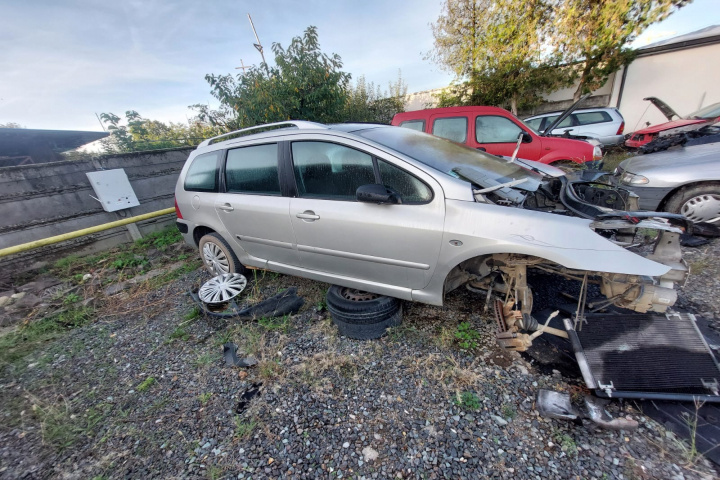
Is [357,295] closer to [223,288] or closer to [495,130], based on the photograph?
[223,288]

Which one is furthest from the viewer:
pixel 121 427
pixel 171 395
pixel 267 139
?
pixel 267 139

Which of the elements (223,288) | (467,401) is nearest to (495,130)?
(467,401)

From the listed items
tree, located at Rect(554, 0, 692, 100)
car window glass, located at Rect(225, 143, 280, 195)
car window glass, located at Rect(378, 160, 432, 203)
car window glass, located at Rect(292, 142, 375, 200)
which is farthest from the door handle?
tree, located at Rect(554, 0, 692, 100)

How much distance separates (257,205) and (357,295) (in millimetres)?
1264

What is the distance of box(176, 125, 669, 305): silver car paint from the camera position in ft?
5.08

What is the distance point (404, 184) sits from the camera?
1.96 m

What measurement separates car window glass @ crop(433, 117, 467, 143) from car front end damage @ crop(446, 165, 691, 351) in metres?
3.42

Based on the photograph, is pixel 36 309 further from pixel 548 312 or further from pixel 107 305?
pixel 548 312

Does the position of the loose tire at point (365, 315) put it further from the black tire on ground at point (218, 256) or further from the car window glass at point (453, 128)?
the car window glass at point (453, 128)

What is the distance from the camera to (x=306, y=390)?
6.24 ft

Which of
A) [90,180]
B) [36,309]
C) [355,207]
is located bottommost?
[36,309]

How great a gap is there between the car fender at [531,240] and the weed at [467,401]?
0.77 meters

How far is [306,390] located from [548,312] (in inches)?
79.1

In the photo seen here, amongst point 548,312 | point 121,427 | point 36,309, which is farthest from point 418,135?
point 36,309
